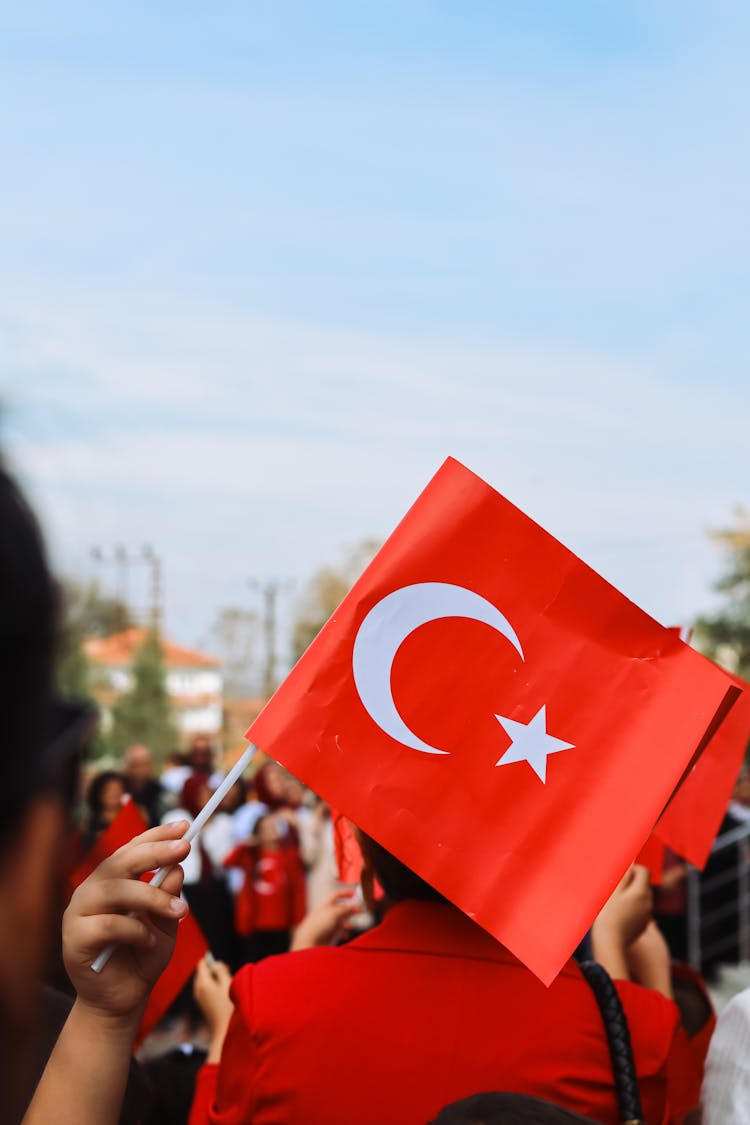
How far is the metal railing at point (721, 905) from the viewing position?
10.0 meters

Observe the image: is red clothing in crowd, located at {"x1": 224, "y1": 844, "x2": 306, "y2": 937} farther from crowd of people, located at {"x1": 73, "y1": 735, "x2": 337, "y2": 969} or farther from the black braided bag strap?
the black braided bag strap

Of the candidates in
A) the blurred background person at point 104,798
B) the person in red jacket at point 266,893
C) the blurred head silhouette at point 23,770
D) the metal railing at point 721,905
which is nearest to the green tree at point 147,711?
the metal railing at point 721,905

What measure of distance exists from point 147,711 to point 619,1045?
54992 millimetres

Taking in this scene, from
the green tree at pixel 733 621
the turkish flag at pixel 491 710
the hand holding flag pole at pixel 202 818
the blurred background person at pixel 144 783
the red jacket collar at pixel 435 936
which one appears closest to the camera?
the hand holding flag pole at pixel 202 818

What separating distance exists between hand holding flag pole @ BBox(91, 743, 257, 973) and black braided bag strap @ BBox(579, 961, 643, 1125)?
2.18 ft

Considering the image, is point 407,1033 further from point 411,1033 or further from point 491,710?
point 491,710

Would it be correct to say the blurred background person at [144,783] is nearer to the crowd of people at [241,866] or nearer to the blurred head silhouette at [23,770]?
the crowd of people at [241,866]

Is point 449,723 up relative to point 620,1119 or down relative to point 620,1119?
up

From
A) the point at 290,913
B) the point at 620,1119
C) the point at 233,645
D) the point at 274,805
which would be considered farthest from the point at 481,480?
the point at 233,645

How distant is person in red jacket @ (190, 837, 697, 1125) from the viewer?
182cm

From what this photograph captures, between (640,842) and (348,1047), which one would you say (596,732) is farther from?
(348,1047)

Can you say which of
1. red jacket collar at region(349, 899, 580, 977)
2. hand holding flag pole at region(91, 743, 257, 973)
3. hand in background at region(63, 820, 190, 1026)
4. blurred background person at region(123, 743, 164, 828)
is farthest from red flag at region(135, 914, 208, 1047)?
blurred background person at region(123, 743, 164, 828)

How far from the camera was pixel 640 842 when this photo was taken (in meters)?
1.80

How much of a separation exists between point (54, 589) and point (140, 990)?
878 millimetres
